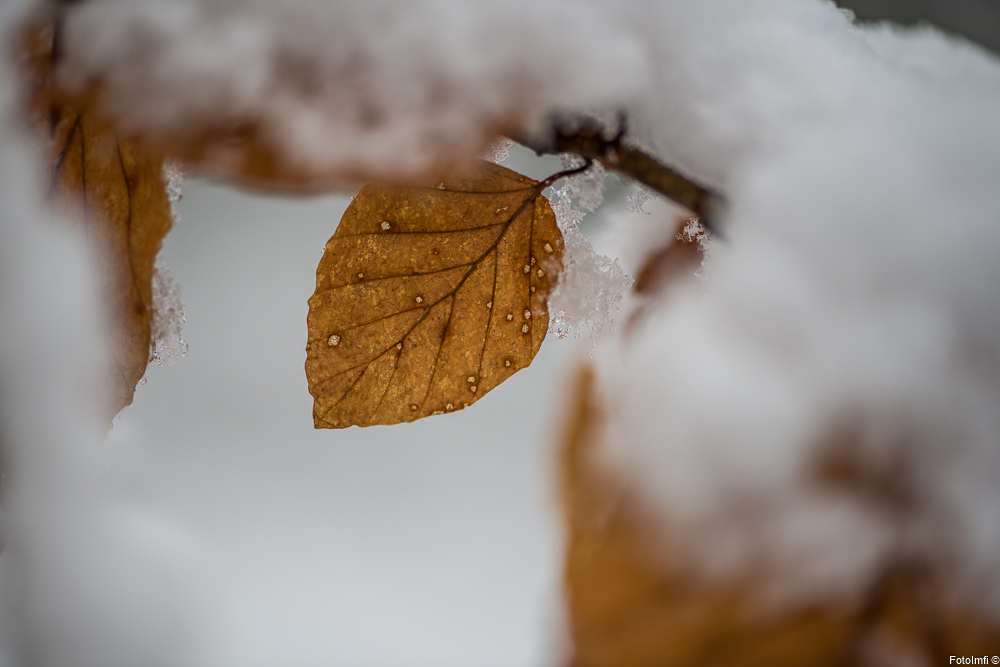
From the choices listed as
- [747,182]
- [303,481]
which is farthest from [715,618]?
[303,481]

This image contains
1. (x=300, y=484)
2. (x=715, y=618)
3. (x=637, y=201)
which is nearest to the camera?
(x=715, y=618)

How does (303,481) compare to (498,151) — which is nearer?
(498,151)

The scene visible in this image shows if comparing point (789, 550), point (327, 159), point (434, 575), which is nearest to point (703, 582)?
point (789, 550)

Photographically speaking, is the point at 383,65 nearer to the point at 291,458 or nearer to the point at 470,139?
the point at 470,139

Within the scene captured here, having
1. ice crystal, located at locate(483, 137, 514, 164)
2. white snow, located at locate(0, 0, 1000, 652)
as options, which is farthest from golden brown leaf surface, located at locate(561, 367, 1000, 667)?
A: ice crystal, located at locate(483, 137, 514, 164)

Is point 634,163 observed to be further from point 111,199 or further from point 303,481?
point 303,481

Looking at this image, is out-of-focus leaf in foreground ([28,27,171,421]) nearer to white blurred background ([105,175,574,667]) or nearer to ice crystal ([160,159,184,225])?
ice crystal ([160,159,184,225])

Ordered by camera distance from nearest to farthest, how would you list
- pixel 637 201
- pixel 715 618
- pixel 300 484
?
pixel 715 618
pixel 637 201
pixel 300 484

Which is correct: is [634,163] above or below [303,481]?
above

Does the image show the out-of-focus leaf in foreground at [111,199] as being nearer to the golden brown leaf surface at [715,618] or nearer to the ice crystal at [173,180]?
the ice crystal at [173,180]
